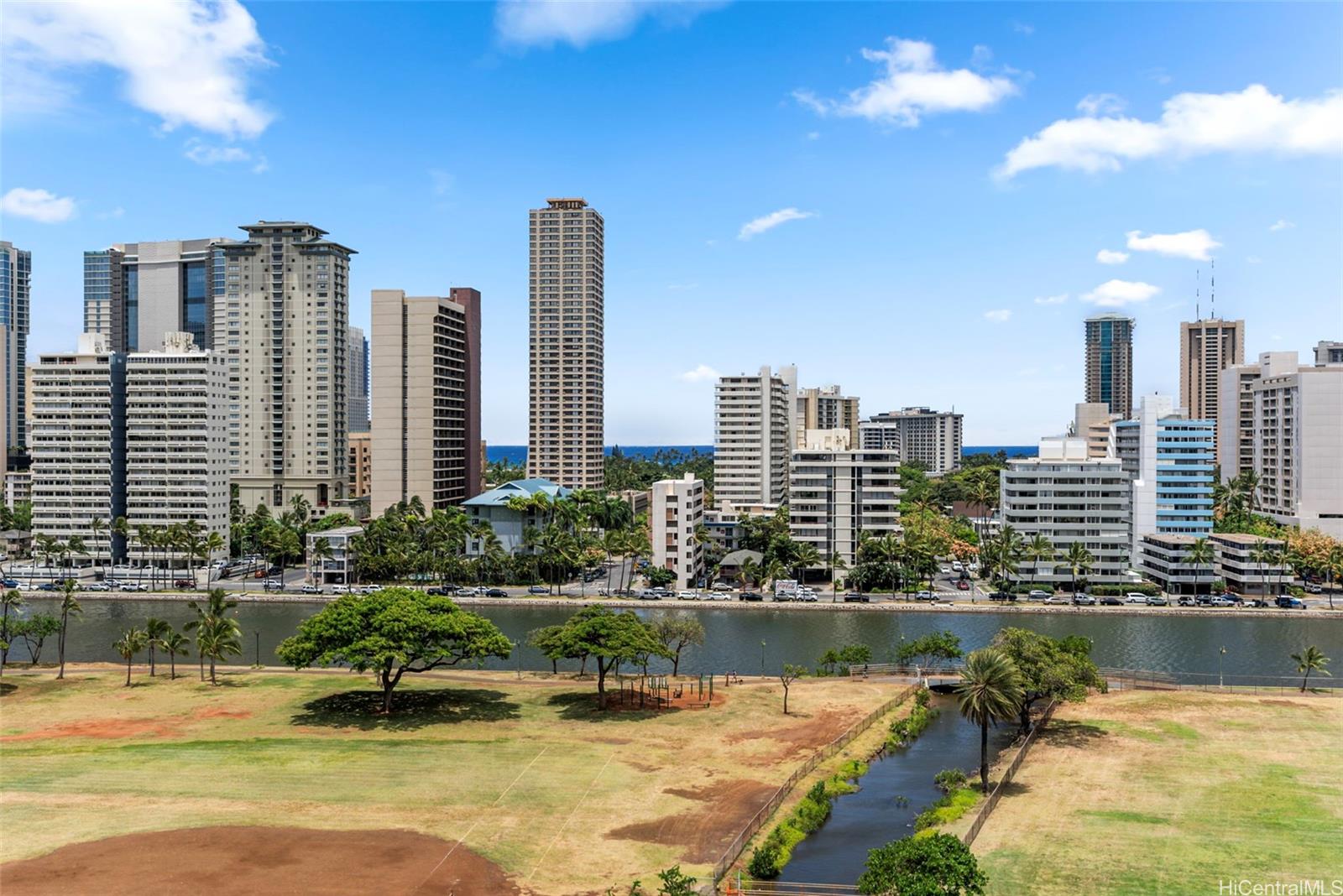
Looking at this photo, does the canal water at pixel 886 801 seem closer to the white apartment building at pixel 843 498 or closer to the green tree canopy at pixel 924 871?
the green tree canopy at pixel 924 871

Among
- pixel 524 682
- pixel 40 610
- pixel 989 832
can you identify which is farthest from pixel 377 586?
pixel 989 832

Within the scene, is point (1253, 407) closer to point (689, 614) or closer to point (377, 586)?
point (689, 614)

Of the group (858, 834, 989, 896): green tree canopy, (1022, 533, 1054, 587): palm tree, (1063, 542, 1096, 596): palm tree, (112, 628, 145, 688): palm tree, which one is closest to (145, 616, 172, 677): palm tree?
(112, 628, 145, 688): palm tree

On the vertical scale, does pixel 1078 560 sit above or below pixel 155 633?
above

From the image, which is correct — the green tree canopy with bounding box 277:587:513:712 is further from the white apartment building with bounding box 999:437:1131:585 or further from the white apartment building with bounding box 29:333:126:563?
the white apartment building with bounding box 29:333:126:563

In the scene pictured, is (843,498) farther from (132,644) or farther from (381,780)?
(381,780)

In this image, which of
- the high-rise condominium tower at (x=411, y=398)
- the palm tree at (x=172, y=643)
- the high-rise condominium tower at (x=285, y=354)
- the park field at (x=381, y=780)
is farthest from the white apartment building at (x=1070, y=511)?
the high-rise condominium tower at (x=285, y=354)

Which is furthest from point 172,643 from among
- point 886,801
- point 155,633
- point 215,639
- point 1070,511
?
point 1070,511
